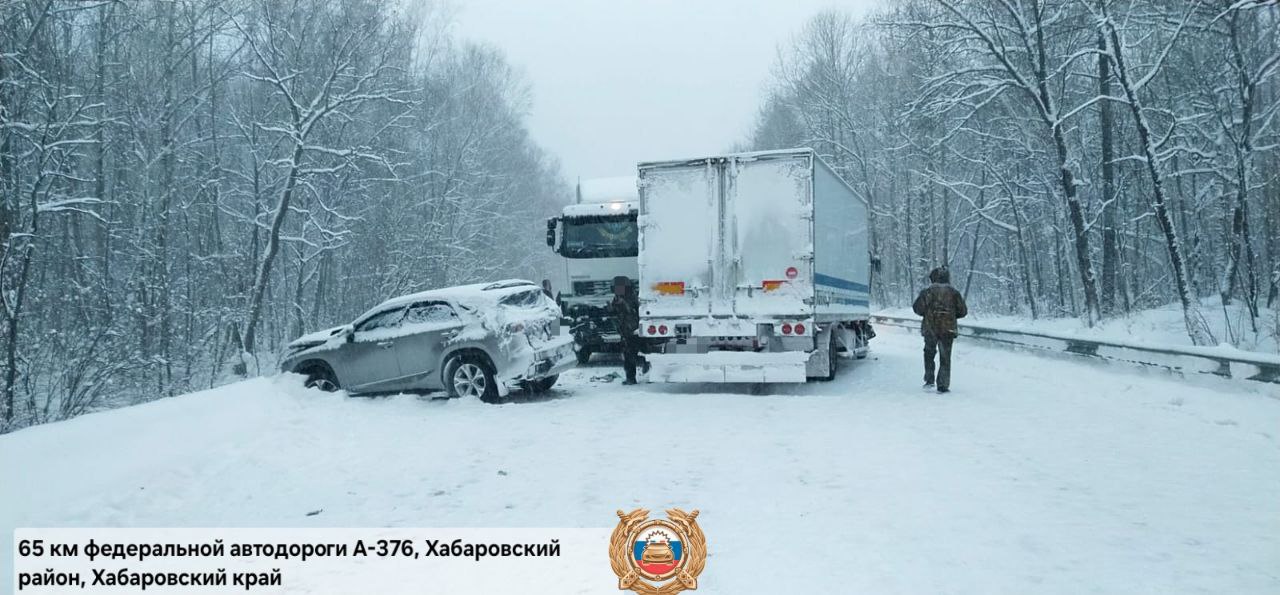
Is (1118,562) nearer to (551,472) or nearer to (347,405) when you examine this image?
(551,472)

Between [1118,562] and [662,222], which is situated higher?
[662,222]

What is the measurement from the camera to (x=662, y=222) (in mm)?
10969

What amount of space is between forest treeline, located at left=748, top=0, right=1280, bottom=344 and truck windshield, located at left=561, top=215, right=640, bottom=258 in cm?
875

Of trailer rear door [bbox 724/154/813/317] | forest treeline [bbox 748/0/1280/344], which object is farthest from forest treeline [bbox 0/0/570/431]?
forest treeline [bbox 748/0/1280/344]

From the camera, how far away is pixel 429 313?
10.8 m

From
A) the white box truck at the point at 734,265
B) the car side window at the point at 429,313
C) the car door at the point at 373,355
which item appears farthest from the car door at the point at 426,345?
the white box truck at the point at 734,265

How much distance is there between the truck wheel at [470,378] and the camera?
33.9 ft

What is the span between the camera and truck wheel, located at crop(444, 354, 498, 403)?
1034 centimetres

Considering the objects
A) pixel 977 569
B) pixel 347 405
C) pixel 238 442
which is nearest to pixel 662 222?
pixel 347 405

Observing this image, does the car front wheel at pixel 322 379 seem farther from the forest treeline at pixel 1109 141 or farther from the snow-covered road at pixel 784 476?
the forest treeline at pixel 1109 141

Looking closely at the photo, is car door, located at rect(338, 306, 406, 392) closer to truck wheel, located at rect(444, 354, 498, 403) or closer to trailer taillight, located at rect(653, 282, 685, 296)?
truck wheel, located at rect(444, 354, 498, 403)

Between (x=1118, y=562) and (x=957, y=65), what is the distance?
69.5 ft
